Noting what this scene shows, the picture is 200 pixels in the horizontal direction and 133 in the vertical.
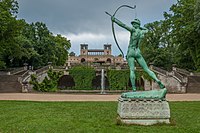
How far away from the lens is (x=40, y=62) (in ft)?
157

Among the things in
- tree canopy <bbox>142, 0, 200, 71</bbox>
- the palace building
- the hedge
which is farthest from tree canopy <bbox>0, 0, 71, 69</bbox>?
the palace building

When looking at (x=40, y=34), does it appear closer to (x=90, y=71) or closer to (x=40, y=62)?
(x=40, y=62)

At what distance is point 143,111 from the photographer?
30.6 ft

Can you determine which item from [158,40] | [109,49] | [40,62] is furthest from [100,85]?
[109,49]

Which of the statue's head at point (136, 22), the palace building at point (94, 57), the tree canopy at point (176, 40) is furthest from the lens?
the palace building at point (94, 57)

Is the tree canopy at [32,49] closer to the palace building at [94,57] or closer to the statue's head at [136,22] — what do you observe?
the statue's head at [136,22]

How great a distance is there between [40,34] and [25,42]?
21.9ft

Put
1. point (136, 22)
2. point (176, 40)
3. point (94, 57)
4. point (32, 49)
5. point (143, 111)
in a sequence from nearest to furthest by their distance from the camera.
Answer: point (143, 111), point (136, 22), point (176, 40), point (32, 49), point (94, 57)

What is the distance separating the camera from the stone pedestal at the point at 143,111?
933 centimetres

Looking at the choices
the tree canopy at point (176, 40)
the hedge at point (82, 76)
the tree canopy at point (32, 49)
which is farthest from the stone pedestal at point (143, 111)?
the hedge at point (82, 76)

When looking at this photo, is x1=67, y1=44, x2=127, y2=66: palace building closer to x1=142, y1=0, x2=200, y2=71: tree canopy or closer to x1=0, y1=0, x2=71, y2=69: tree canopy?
x1=0, y1=0, x2=71, y2=69: tree canopy

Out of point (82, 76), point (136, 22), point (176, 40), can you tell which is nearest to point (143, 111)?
point (136, 22)

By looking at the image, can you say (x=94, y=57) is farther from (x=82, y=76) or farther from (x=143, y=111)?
(x=143, y=111)

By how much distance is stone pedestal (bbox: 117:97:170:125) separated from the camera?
30.6 feet
